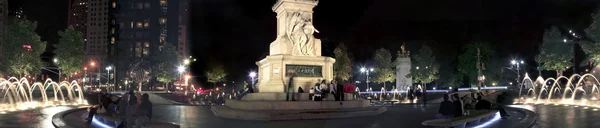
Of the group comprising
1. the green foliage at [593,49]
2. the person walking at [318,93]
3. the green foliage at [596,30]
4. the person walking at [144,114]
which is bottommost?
the person walking at [144,114]

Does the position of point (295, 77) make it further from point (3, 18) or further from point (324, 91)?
point (3, 18)

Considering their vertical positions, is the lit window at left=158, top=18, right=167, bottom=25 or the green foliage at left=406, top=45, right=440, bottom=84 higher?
the lit window at left=158, top=18, right=167, bottom=25

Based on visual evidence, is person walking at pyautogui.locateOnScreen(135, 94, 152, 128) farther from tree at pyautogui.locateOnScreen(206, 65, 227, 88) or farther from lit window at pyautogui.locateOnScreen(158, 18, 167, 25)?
lit window at pyautogui.locateOnScreen(158, 18, 167, 25)

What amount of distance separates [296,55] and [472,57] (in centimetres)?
5188

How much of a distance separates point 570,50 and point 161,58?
227 feet

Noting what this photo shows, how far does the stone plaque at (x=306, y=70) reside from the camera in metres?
23.3

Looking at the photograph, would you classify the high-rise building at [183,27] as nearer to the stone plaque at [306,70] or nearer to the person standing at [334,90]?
the stone plaque at [306,70]

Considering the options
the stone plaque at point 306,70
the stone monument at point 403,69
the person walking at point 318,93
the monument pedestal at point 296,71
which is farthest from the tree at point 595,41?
the person walking at point 318,93

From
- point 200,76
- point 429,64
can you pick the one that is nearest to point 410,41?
point 429,64

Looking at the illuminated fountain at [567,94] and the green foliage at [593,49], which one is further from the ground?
the green foliage at [593,49]

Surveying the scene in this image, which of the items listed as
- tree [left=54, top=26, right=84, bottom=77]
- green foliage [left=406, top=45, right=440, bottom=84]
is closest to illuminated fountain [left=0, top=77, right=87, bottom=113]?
tree [left=54, top=26, right=84, bottom=77]

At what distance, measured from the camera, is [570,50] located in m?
59.5

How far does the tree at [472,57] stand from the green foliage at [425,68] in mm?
3989

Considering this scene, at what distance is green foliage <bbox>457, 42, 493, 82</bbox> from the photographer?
68250mm
